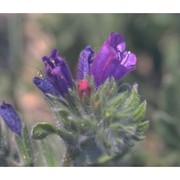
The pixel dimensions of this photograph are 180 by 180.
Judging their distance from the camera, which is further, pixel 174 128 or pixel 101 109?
pixel 174 128

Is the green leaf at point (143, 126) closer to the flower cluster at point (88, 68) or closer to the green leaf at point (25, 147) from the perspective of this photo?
the flower cluster at point (88, 68)

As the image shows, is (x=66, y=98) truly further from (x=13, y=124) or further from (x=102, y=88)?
(x=13, y=124)

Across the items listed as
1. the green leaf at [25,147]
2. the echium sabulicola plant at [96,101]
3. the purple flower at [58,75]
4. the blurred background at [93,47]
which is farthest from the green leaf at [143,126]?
the blurred background at [93,47]

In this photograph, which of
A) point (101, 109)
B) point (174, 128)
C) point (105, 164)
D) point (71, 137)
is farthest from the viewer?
point (174, 128)

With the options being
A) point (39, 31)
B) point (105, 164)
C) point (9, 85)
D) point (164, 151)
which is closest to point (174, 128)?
point (164, 151)

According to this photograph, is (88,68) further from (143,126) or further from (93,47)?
(93,47)

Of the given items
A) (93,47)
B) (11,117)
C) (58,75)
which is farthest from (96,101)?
(93,47)
